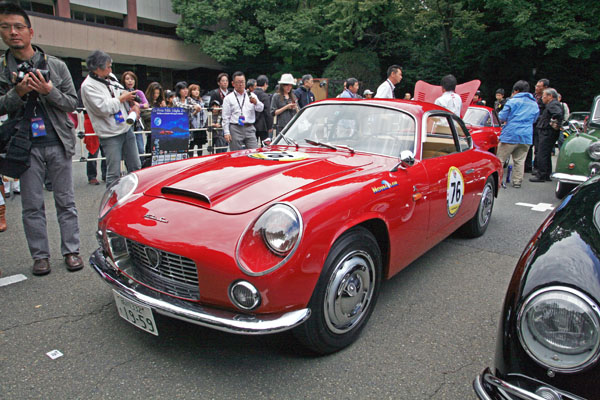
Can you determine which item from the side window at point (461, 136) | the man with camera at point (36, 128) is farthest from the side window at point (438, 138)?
the man with camera at point (36, 128)

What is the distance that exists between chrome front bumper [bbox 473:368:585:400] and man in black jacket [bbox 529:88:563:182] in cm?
793

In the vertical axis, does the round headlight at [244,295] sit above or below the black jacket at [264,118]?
below

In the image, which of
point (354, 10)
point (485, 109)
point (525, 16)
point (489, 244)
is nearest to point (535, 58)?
point (525, 16)

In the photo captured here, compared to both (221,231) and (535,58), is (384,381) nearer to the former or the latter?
(221,231)

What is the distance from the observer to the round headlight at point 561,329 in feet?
4.38

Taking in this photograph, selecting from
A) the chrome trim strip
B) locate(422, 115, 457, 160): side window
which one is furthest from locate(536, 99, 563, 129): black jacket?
locate(422, 115, 457, 160): side window

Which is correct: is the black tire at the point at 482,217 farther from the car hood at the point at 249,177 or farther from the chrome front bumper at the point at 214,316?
the chrome front bumper at the point at 214,316

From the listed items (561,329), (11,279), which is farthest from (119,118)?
(561,329)

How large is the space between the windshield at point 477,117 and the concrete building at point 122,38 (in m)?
24.3

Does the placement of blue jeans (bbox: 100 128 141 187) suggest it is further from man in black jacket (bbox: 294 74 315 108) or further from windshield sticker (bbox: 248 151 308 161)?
man in black jacket (bbox: 294 74 315 108)

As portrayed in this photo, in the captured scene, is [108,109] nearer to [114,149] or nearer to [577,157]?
[114,149]

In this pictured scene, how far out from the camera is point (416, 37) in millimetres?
25828

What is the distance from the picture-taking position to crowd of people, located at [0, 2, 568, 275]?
124 inches

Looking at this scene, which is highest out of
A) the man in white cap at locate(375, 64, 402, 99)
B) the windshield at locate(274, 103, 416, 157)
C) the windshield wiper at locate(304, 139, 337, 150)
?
the man in white cap at locate(375, 64, 402, 99)
